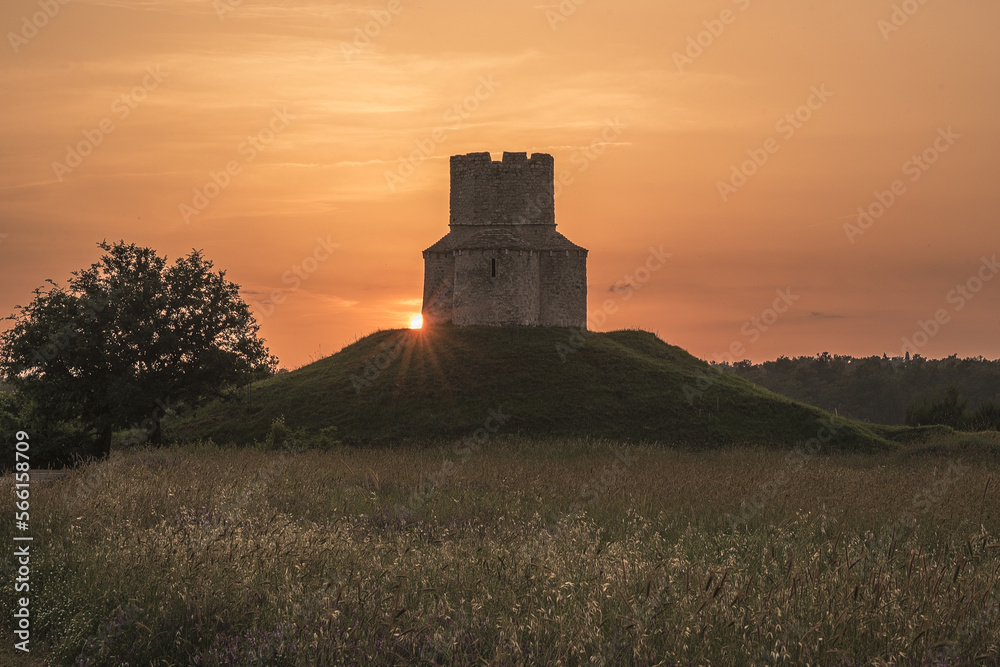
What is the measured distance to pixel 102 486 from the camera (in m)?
14.1

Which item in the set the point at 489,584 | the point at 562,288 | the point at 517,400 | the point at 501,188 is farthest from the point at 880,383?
the point at 489,584

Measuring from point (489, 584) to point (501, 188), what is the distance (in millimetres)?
49529

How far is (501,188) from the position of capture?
2197 inches

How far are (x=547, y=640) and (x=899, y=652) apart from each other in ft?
8.43

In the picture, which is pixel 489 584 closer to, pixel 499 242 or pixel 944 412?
pixel 499 242

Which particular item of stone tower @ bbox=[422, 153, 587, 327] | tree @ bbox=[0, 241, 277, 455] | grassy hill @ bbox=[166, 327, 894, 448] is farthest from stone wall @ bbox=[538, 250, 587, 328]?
tree @ bbox=[0, 241, 277, 455]

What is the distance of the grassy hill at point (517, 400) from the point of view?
1438 inches

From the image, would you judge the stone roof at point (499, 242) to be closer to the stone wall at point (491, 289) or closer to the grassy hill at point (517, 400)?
the stone wall at point (491, 289)

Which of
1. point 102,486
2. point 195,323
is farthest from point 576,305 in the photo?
point 102,486

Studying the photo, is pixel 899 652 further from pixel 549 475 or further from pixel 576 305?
pixel 576 305

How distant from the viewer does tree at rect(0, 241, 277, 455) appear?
28.5 meters

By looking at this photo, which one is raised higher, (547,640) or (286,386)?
(286,386)

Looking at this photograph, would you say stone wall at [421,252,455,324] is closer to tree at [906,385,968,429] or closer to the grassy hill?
the grassy hill

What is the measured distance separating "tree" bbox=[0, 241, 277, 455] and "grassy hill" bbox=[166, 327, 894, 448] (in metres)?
6.16
